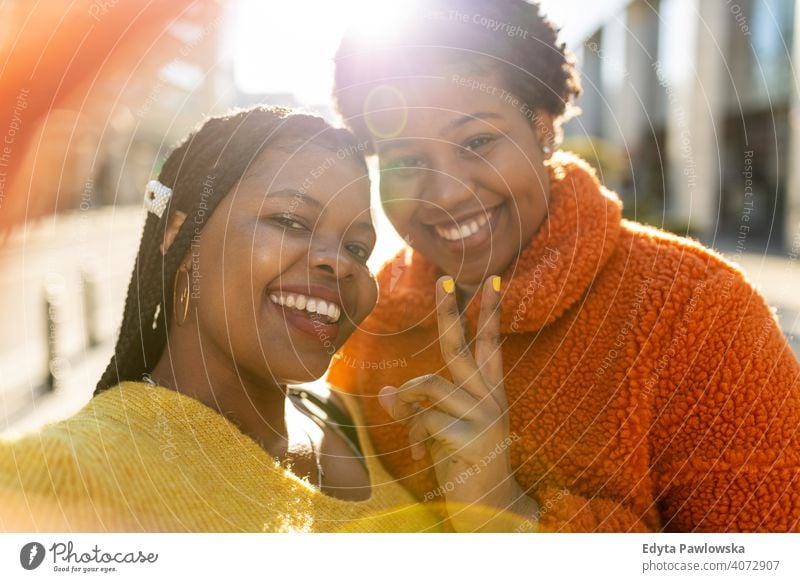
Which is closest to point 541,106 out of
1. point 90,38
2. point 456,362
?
point 456,362

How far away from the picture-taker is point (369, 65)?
0.98 meters

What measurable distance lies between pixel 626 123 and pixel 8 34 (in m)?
6.86

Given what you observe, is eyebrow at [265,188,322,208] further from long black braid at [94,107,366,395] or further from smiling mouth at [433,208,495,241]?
smiling mouth at [433,208,495,241]

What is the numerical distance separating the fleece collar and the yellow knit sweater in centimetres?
35

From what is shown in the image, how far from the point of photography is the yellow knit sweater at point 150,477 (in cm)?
76

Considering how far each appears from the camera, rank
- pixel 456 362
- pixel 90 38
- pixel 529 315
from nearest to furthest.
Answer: pixel 456 362 → pixel 529 315 → pixel 90 38

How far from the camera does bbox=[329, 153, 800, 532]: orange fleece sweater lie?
0.85m

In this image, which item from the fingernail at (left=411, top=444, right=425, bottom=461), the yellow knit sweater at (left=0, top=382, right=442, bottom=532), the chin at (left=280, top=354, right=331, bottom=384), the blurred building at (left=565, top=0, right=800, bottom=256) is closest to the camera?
the yellow knit sweater at (left=0, top=382, right=442, bottom=532)

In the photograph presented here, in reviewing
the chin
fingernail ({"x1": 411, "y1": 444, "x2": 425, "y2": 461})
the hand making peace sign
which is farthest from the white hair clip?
fingernail ({"x1": 411, "y1": 444, "x2": 425, "y2": 461})

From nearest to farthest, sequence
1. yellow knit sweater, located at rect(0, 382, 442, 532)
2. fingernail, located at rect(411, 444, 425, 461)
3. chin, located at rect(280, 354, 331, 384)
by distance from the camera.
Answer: yellow knit sweater, located at rect(0, 382, 442, 532), chin, located at rect(280, 354, 331, 384), fingernail, located at rect(411, 444, 425, 461)

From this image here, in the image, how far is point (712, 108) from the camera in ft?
10.7

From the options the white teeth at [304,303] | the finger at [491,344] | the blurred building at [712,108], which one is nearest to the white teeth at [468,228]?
the finger at [491,344]

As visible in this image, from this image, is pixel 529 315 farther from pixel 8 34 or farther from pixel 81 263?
pixel 81 263
